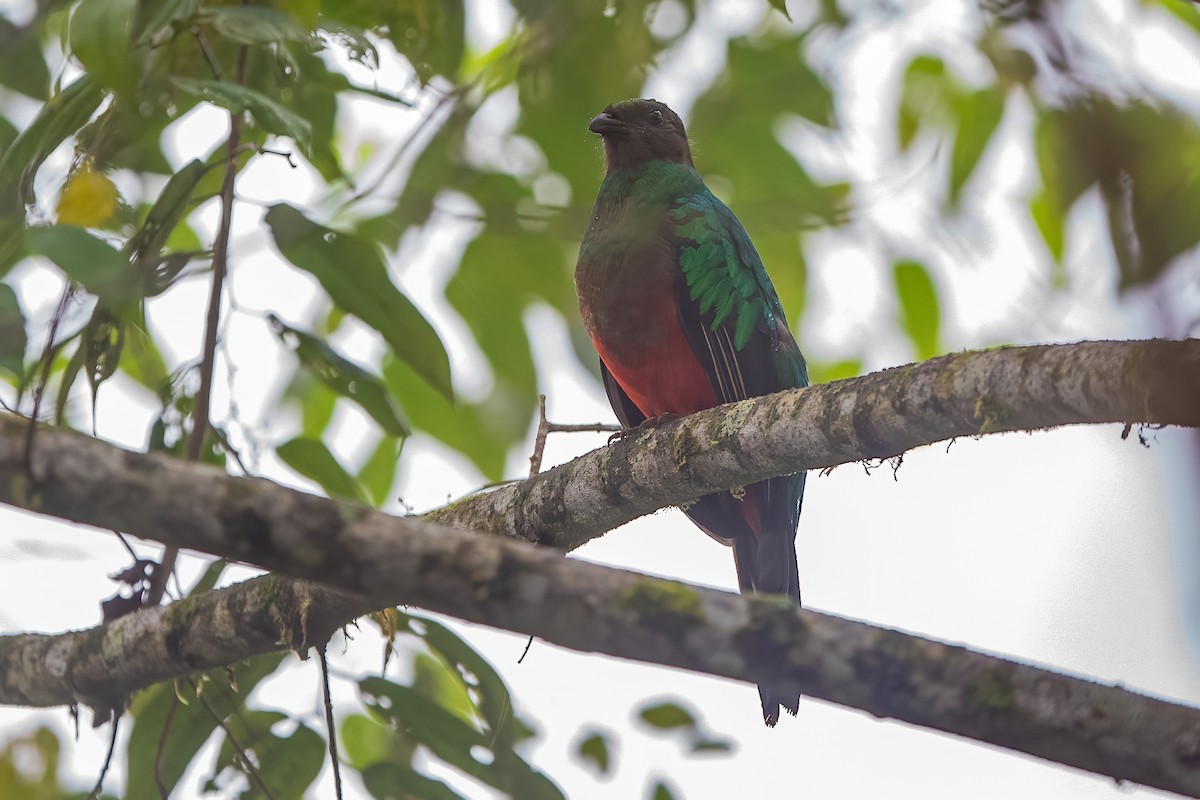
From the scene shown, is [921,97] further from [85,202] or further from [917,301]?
[85,202]

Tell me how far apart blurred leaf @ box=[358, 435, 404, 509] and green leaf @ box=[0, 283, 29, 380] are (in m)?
2.01

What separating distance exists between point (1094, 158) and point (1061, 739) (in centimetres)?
94

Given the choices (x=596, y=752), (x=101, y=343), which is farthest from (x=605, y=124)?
(x=596, y=752)

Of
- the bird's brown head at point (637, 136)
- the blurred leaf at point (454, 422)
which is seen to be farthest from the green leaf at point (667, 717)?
the bird's brown head at point (637, 136)

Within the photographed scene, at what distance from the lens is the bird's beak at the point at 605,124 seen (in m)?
4.60

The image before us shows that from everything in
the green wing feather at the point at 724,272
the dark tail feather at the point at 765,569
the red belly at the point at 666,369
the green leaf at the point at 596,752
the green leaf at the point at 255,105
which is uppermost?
the green wing feather at the point at 724,272

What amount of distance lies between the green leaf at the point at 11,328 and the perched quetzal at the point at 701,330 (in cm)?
199

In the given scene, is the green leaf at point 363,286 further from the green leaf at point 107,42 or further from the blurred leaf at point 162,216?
the green leaf at point 107,42

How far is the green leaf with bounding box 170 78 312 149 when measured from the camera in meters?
2.57

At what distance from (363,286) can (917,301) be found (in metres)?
2.10

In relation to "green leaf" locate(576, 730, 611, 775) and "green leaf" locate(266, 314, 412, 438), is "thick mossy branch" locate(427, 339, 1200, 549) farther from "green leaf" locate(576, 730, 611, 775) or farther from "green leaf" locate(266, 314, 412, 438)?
"green leaf" locate(576, 730, 611, 775)

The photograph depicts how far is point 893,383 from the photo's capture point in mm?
2406

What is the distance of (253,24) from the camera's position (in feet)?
8.53

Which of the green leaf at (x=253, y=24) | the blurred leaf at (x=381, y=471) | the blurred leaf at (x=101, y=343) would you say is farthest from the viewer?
the blurred leaf at (x=381, y=471)
